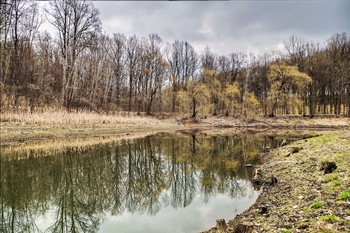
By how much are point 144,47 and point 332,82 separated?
35.7 m

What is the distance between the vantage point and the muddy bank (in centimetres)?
519

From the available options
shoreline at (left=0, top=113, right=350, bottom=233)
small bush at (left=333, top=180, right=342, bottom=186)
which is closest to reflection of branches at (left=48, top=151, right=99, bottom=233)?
shoreline at (left=0, top=113, right=350, bottom=233)

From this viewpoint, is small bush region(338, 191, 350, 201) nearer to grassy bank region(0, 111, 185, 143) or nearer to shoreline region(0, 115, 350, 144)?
shoreline region(0, 115, 350, 144)

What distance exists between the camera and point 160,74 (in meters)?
55.5

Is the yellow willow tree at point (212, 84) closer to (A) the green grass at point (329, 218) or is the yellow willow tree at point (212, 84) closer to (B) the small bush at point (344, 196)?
(B) the small bush at point (344, 196)

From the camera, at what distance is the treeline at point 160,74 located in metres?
34.0

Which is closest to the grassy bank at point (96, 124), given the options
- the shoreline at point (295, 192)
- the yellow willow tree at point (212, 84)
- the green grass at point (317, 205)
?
the shoreline at point (295, 192)

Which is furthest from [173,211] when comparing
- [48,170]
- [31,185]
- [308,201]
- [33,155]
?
[33,155]

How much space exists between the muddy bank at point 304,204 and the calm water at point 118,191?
2.71ft

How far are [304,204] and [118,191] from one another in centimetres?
605

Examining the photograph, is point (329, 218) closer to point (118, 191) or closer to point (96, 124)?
point (118, 191)

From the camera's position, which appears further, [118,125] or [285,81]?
[285,81]

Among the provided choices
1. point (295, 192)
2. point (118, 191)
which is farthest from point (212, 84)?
point (295, 192)

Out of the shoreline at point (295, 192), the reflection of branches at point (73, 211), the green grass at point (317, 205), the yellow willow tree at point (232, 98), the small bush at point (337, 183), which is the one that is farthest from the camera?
the yellow willow tree at point (232, 98)
